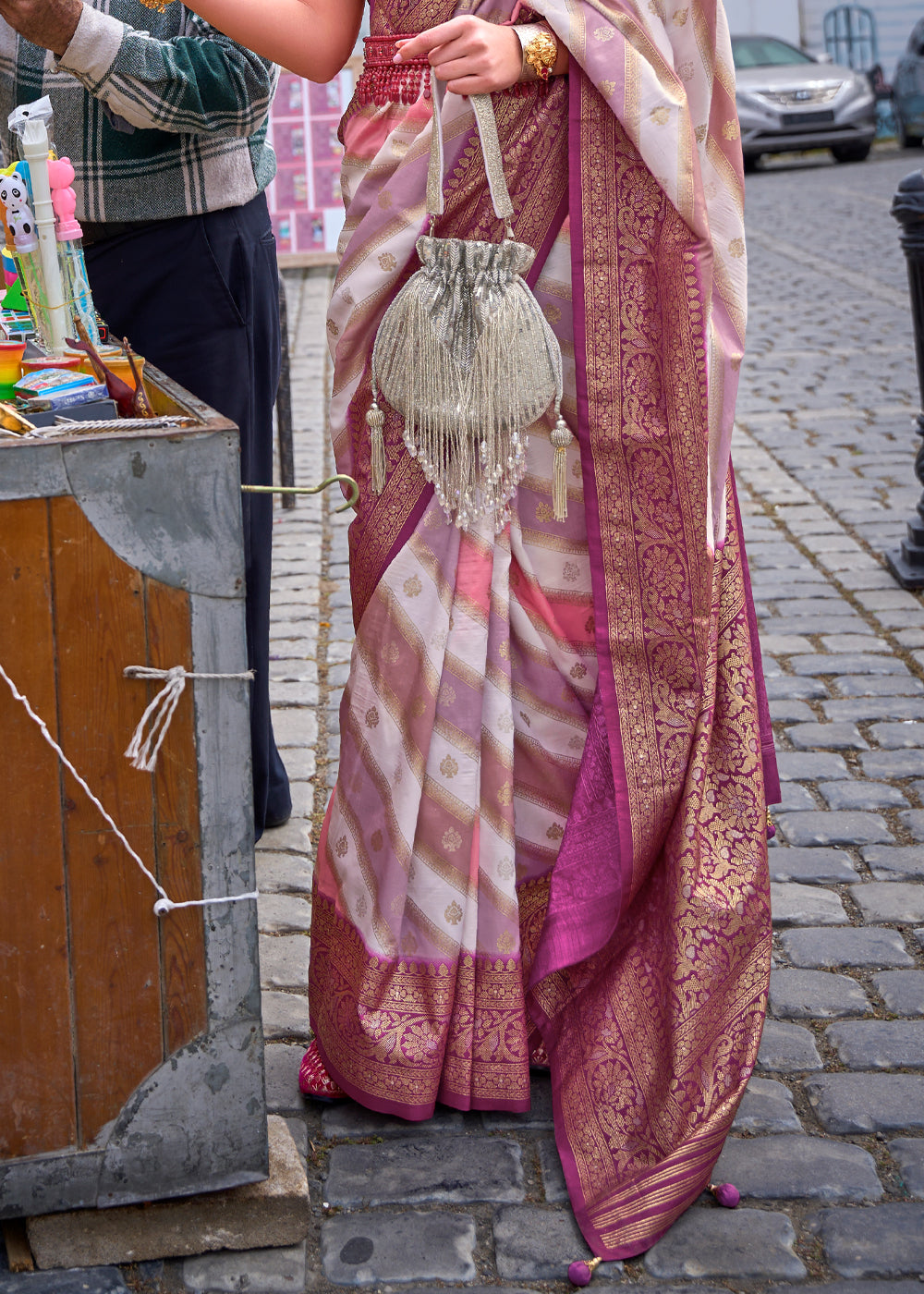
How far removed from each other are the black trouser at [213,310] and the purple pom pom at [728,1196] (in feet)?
4.52

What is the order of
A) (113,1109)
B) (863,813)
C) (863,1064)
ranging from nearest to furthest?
(113,1109), (863,1064), (863,813)

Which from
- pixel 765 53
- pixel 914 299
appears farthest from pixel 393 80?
pixel 765 53

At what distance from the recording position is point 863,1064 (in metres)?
2.39

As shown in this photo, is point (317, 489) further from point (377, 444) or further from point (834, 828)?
point (834, 828)

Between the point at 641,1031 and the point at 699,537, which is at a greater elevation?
the point at 699,537

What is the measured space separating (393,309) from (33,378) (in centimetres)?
50

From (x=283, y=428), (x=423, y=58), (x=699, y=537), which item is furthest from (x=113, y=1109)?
(x=283, y=428)

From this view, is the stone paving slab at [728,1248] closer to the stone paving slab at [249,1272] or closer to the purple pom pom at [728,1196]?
the purple pom pom at [728,1196]

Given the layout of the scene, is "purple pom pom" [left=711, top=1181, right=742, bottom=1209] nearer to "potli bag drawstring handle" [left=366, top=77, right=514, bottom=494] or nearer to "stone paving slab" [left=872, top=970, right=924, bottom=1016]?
"stone paving slab" [left=872, top=970, right=924, bottom=1016]

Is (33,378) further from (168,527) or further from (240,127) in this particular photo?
(240,127)

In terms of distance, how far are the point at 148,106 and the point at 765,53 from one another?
1887 centimetres

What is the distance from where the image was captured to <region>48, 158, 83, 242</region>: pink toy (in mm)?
2129

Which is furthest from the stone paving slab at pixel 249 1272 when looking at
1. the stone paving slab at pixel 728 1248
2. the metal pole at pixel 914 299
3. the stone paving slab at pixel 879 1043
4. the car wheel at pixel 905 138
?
the car wheel at pixel 905 138

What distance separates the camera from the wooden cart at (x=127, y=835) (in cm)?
171
